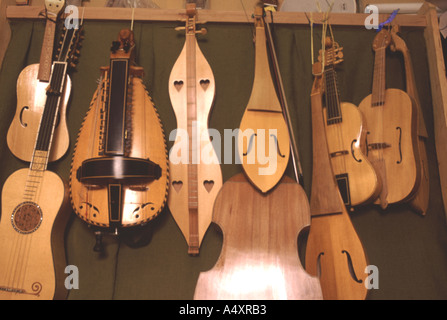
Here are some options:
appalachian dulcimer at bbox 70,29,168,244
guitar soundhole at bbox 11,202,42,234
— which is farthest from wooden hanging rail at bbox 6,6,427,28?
guitar soundhole at bbox 11,202,42,234

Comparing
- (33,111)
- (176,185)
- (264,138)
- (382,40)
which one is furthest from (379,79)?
(33,111)

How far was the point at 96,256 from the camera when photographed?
4.77ft

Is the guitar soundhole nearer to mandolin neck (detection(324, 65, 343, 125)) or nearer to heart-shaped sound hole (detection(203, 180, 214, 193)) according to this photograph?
heart-shaped sound hole (detection(203, 180, 214, 193))

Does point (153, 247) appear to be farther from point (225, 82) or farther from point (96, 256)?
point (225, 82)

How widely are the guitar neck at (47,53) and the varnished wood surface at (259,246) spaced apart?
0.97 metres

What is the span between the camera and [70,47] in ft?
5.36

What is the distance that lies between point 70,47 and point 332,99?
1.22 meters

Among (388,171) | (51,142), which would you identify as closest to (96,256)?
(51,142)

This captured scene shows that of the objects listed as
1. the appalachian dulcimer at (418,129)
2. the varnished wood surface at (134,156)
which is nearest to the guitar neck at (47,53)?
the varnished wood surface at (134,156)

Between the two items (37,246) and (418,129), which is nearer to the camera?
(37,246)

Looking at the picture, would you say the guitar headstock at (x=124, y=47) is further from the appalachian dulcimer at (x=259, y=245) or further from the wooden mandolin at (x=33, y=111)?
the appalachian dulcimer at (x=259, y=245)

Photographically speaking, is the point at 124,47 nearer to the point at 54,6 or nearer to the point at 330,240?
the point at 54,6

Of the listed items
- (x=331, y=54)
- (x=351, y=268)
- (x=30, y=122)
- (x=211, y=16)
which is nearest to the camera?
(x=351, y=268)
